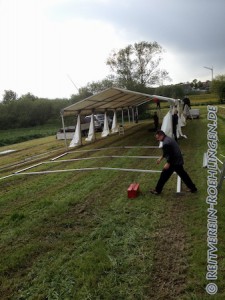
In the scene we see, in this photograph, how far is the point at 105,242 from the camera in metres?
4.49

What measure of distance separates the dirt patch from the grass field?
13 millimetres

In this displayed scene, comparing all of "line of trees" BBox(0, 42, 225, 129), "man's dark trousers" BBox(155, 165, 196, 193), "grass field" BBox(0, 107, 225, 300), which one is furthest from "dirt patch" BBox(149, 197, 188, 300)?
"line of trees" BBox(0, 42, 225, 129)

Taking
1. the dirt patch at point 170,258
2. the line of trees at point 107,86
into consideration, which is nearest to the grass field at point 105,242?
the dirt patch at point 170,258

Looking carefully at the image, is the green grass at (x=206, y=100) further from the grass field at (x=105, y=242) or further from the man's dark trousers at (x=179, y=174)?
the man's dark trousers at (x=179, y=174)

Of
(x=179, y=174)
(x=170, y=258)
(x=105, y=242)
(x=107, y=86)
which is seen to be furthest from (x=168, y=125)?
(x=107, y=86)

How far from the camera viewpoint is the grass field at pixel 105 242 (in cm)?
340

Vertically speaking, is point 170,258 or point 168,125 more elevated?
point 168,125

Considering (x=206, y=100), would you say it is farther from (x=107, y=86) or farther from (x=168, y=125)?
(x=168, y=125)

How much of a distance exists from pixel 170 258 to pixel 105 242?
116cm

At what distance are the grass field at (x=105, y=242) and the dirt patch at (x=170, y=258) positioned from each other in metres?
0.01

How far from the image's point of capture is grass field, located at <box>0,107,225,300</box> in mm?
3396

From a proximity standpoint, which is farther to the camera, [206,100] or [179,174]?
[206,100]

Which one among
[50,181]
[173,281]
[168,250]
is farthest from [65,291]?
[50,181]

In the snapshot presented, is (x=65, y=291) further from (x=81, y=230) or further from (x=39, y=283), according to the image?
(x=81, y=230)
